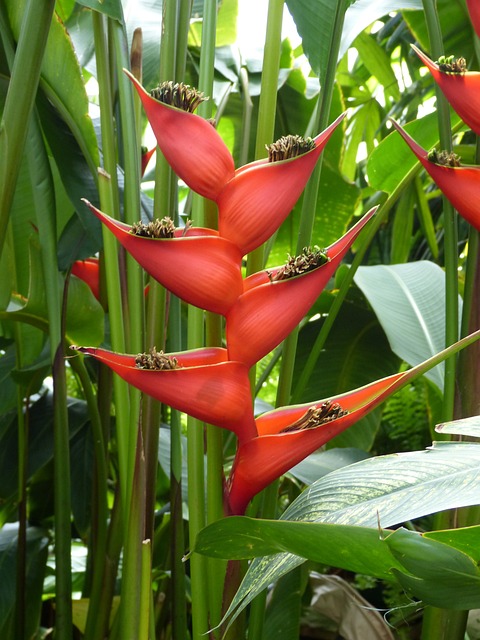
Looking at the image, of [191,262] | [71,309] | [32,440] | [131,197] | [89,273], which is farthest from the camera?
[32,440]

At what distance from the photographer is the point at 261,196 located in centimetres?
34

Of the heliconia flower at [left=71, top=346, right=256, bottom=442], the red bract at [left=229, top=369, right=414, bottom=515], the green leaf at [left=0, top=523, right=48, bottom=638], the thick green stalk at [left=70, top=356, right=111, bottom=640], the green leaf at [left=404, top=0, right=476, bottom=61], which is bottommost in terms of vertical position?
the green leaf at [left=0, top=523, right=48, bottom=638]

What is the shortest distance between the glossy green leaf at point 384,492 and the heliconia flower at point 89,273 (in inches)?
16.3

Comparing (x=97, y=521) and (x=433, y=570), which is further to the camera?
(x=97, y=521)

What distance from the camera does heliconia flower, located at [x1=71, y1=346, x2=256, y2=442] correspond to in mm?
315

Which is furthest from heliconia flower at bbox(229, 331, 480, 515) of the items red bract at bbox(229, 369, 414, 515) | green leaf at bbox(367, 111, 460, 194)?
green leaf at bbox(367, 111, 460, 194)

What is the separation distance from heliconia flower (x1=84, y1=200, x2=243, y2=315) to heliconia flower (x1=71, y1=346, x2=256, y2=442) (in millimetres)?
30

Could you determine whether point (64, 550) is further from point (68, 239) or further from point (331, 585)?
point (331, 585)

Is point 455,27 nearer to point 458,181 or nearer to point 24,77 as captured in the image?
point 458,181

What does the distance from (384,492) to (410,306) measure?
1.53 ft

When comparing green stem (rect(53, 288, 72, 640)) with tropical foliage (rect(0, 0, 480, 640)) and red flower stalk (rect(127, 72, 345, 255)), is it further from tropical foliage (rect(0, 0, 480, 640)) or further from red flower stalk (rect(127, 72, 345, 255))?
red flower stalk (rect(127, 72, 345, 255))

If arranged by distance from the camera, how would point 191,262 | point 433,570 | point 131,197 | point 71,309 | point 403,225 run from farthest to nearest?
point 403,225, point 71,309, point 131,197, point 191,262, point 433,570

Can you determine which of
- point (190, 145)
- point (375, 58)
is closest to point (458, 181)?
point (190, 145)

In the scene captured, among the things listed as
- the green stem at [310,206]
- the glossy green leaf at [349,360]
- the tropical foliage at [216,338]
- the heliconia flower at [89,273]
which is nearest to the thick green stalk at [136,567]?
the tropical foliage at [216,338]
